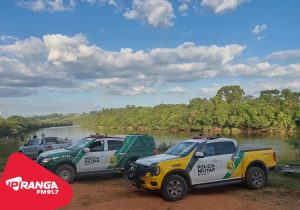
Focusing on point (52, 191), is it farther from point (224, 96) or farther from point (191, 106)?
point (224, 96)

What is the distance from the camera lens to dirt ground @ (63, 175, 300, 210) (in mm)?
10367

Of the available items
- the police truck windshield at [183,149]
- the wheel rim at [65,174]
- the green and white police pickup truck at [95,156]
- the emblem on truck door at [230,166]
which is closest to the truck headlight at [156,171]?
the police truck windshield at [183,149]

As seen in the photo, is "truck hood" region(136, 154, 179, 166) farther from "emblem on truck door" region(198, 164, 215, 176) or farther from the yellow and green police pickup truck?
"emblem on truck door" region(198, 164, 215, 176)

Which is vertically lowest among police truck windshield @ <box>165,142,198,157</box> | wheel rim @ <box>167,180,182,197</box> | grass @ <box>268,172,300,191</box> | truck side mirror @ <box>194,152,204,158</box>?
grass @ <box>268,172,300,191</box>

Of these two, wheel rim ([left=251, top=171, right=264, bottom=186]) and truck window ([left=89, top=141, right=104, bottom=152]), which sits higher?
truck window ([left=89, top=141, right=104, bottom=152])

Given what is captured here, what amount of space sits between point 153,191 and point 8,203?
330 inches

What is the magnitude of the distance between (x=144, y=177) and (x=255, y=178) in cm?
382

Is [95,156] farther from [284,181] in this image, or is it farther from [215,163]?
[284,181]

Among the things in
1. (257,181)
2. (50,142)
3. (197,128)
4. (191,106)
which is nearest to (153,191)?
(257,181)

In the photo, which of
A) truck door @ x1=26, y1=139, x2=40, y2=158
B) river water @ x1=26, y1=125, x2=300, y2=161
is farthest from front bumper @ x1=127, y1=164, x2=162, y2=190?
river water @ x1=26, y1=125, x2=300, y2=161

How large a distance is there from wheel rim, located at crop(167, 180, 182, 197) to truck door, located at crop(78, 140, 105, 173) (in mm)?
4562

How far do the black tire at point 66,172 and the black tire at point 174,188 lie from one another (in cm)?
483

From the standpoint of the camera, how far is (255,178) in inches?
502

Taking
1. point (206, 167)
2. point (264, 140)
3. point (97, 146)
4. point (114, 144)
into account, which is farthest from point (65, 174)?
point (264, 140)
